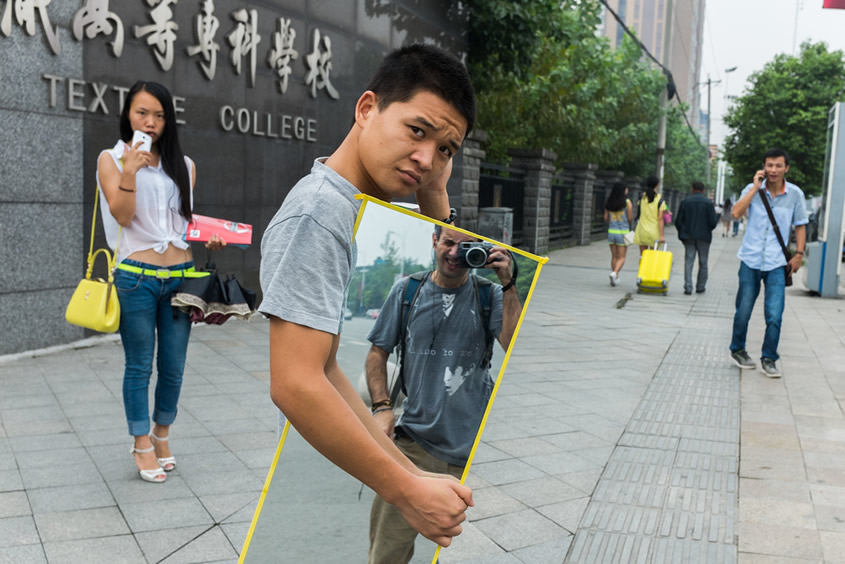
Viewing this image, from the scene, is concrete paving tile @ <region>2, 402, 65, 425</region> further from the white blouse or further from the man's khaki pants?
the man's khaki pants

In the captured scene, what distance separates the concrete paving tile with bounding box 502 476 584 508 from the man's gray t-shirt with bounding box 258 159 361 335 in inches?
106

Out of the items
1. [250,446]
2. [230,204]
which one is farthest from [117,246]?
[230,204]

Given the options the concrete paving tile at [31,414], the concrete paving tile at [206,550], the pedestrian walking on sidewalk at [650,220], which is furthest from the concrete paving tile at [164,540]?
the pedestrian walking on sidewalk at [650,220]

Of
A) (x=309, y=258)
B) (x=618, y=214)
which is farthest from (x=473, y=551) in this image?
(x=618, y=214)

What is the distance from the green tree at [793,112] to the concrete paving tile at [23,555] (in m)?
30.2

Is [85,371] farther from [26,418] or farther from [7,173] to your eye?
[7,173]

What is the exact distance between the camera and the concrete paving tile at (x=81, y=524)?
124 inches

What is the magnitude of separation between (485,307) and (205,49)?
6.90 metres

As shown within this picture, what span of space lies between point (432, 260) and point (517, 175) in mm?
17163

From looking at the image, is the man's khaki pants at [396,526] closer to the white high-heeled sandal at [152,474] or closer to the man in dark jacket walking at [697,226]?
the white high-heeled sandal at [152,474]

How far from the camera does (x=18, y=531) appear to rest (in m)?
3.14

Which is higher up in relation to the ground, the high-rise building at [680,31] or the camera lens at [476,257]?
the high-rise building at [680,31]

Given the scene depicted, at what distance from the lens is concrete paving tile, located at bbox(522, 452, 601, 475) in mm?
4164

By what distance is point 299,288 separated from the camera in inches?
47.8
